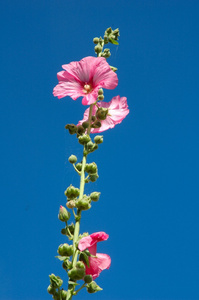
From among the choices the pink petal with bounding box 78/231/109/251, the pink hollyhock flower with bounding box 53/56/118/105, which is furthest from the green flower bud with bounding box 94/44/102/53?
the pink petal with bounding box 78/231/109/251

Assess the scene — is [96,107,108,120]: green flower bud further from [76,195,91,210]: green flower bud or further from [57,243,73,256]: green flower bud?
[57,243,73,256]: green flower bud

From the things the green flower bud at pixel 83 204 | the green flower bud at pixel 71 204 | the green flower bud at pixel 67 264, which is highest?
the green flower bud at pixel 71 204

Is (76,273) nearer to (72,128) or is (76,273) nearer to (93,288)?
(93,288)

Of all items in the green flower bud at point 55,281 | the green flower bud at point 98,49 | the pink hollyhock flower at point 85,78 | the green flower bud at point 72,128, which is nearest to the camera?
the green flower bud at point 55,281

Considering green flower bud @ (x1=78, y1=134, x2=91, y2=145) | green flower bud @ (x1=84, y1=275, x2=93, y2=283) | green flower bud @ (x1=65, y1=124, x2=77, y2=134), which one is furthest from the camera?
green flower bud @ (x1=65, y1=124, x2=77, y2=134)

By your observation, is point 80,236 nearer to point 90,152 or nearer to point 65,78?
point 90,152

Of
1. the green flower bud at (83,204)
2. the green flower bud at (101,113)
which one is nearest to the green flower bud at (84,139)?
the green flower bud at (101,113)

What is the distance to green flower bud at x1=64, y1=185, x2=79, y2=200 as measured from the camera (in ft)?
7.98

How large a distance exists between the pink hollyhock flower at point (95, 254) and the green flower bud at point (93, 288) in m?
0.08

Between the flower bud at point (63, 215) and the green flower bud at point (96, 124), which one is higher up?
the green flower bud at point (96, 124)

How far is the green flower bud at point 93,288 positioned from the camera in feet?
7.52

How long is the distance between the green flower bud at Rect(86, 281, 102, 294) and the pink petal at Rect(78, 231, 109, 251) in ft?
0.77

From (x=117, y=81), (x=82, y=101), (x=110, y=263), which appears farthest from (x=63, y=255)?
(x=117, y=81)

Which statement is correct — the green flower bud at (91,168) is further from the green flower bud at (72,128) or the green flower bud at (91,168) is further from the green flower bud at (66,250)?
the green flower bud at (66,250)
